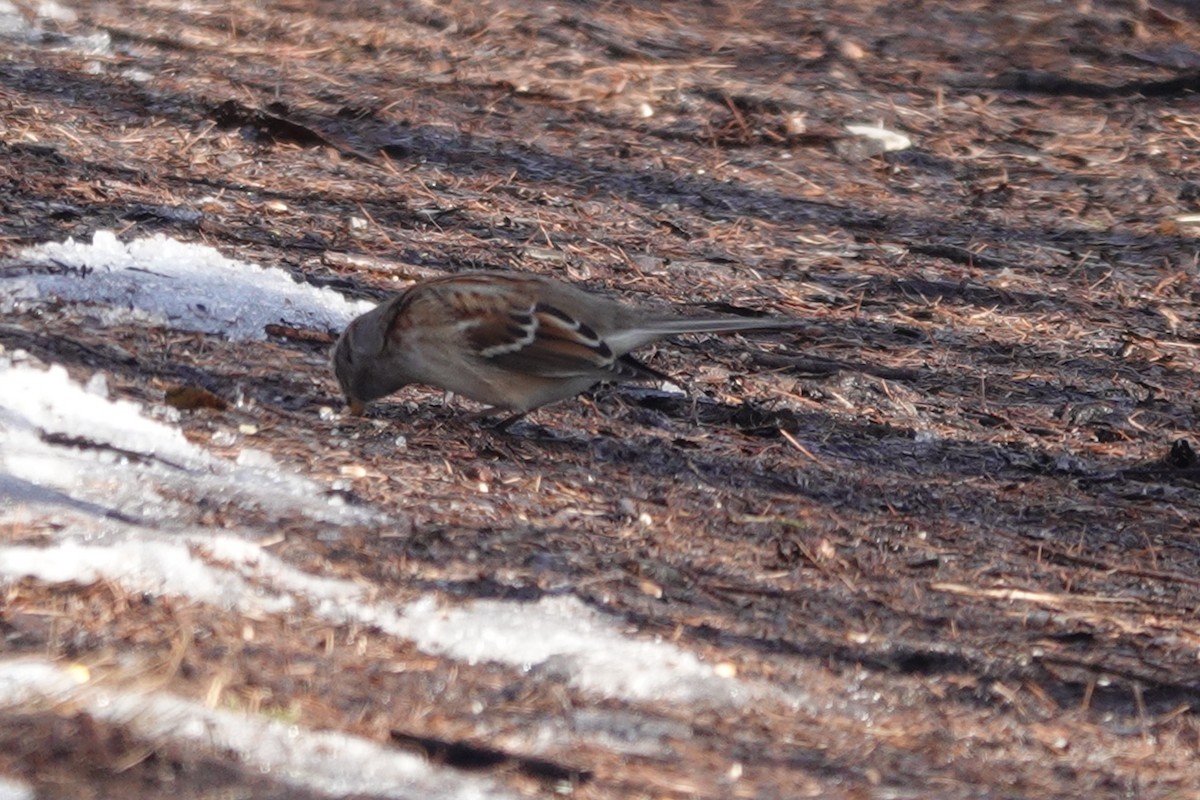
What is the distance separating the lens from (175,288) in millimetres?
4871

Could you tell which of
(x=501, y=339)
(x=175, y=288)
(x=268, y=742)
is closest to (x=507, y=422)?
(x=501, y=339)

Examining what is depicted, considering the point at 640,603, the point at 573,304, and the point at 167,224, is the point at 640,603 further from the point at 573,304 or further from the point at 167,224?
the point at 167,224

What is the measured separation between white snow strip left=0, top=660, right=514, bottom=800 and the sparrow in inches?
70.1

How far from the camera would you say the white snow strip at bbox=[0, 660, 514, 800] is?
267cm

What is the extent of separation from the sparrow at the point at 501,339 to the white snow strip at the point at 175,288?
0.40 metres

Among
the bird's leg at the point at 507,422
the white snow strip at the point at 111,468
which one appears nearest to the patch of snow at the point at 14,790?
the white snow strip at the point at 111,468

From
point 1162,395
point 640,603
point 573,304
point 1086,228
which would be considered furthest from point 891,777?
point 1086,228

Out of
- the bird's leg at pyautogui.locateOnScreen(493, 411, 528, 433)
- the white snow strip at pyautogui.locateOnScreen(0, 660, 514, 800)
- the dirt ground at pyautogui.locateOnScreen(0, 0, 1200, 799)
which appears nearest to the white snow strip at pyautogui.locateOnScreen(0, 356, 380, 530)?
the dirt ground at pyautogui.locateOnScreen(0, 0, 1200, 799)

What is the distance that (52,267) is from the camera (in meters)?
4.76

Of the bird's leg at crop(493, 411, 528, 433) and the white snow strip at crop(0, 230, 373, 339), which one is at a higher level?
the white snow strip at crop(0, 230, 373, 339)

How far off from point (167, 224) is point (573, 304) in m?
1.55

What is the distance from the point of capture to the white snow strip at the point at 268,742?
2.67 meters

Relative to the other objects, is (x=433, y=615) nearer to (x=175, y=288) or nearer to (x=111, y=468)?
(x=111, y=468)

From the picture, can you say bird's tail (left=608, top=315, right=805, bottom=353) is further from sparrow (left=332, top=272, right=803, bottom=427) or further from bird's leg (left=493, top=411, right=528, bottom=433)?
bird's leg (left=493, top=411, right=528, bottom=433)
